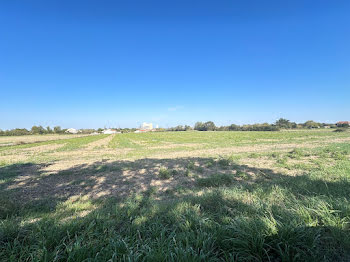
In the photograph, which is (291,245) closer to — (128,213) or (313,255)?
(313,255)

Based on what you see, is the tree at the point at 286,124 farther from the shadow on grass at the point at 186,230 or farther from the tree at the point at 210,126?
the shadow on grass at the point at 186,230

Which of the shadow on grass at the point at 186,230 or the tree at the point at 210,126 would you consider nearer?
the shadow on grass at the point at 186,230

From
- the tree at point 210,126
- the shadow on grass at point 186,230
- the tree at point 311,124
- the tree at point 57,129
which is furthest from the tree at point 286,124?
the tree at point 57,129

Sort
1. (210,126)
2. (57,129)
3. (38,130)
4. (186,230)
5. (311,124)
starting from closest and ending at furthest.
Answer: (186,230), (38,130), (311,124), (57,129), (210,126)

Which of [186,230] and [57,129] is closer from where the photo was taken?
[186,230]

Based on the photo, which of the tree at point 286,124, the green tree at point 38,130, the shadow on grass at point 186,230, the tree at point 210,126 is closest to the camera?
the shadow on grass at point 186,230

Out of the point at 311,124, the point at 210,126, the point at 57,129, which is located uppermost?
the point at 57,129

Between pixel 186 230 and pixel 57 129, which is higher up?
pixel 57 129

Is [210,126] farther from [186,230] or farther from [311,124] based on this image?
[186,230]

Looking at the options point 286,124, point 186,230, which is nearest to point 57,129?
point 186,230

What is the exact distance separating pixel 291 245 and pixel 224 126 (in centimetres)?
12488

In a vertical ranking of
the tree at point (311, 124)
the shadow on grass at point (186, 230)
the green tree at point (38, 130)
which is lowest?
the shadow on grass at point (186, 230)

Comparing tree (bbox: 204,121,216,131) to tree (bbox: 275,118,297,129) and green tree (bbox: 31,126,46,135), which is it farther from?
green tree (bbox: 31,126,46,135)

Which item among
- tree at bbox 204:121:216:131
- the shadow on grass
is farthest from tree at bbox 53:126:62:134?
the shadow on grass
